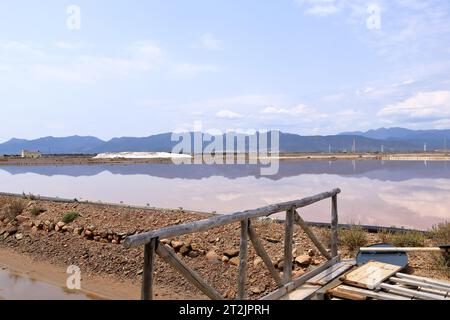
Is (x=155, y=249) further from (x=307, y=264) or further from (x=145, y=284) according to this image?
(x=307, y=264)

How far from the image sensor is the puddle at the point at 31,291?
885 centimetres

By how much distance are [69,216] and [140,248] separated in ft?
14.6

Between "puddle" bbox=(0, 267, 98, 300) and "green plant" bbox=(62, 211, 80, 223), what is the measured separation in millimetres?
3758

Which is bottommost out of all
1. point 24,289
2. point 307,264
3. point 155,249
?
point 24,289

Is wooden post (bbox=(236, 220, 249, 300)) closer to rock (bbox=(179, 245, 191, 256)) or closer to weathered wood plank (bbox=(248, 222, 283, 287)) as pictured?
weathered wood plank (bbox=(248, 222, 283, 287))

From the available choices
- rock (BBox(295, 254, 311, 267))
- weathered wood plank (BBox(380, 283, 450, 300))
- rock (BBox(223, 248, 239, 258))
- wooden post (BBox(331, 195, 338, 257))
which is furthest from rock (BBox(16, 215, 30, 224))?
weathered wood plank (BBox(380, 283, 450, 300))

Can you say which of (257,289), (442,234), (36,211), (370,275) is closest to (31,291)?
(257,289)

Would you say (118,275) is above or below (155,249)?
below

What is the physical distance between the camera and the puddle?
8.85 meters

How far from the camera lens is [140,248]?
10758 millimetres

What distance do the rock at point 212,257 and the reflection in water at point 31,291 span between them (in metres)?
2.63
